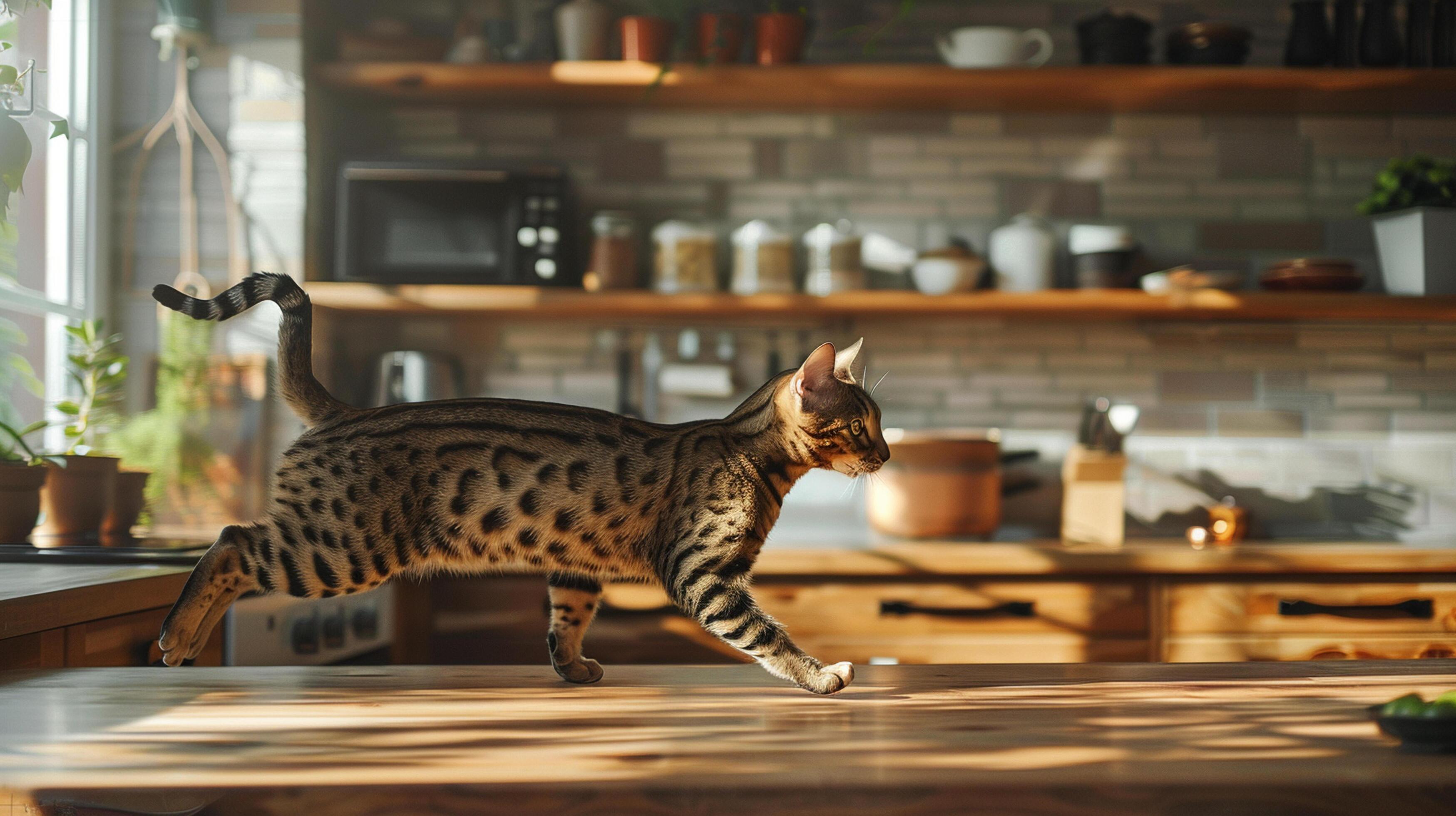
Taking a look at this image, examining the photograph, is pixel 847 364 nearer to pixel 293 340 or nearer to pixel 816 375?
pixel 816 375

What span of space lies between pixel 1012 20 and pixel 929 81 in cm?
50

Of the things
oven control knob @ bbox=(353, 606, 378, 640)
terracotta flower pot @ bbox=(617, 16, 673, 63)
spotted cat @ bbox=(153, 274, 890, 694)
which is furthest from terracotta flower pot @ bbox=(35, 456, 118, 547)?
terracotta flower pot @ bbox=(617, 16, 673, 63)

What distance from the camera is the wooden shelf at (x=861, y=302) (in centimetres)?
241

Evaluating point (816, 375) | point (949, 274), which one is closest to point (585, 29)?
point (949, 274)

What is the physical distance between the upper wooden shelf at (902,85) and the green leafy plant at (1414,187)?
0.20 m

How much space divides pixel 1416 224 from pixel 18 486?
3228mm

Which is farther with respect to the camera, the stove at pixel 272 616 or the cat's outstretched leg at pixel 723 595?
the stove at pixel 272 616

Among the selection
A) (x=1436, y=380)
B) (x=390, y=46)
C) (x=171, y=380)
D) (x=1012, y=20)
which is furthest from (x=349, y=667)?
(x=1436, y=380)

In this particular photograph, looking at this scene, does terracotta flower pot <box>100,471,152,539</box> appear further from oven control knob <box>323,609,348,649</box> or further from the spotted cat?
the spotted cat

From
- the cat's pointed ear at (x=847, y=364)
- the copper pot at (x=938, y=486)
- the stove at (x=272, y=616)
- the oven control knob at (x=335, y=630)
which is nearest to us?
the cat's pointed ear at (x=847, y=364)

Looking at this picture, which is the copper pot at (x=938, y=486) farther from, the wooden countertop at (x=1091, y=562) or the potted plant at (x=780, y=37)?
the potted plant at (x=780, y=37)

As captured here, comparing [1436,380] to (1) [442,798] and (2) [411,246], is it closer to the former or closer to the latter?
(2) [411,246]

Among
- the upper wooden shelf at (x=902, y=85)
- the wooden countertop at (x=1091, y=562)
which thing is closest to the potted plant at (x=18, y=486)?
the upper wooden shelf at (x=902, y=85)

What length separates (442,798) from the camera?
0.65m
